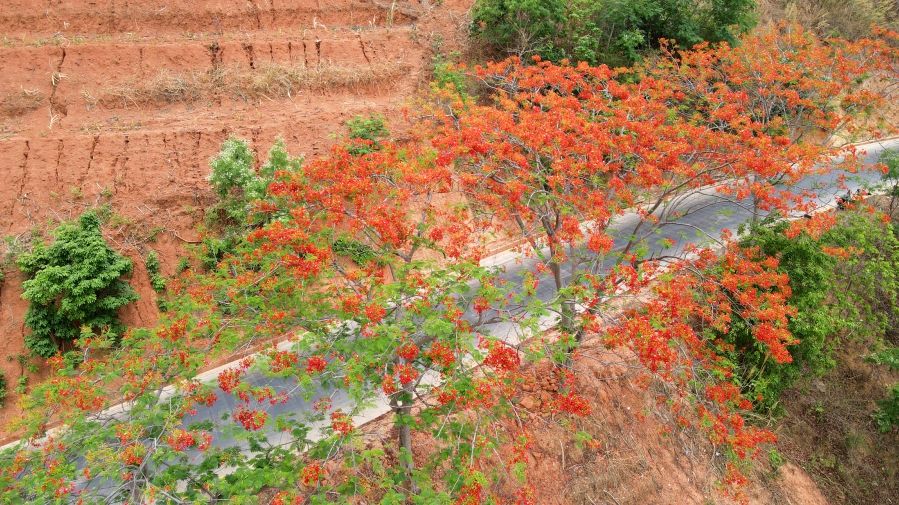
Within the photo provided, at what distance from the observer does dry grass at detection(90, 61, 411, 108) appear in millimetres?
15398

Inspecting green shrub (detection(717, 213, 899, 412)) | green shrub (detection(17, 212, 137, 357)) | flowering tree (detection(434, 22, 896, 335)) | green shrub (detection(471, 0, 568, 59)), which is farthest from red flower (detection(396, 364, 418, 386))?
green shrub (detection(471, 0, 568, 59))

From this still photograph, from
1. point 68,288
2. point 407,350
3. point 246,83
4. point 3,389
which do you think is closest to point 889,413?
point 407,350

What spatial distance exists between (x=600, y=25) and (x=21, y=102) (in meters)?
19.2

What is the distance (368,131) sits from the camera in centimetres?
1524

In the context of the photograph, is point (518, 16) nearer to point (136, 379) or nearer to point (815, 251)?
point (815, 251)

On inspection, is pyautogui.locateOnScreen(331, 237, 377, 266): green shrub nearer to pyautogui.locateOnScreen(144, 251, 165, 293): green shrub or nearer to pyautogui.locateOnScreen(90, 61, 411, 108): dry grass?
pyautogui.locateOnScreen(144, 251, 165, 293): green shrub

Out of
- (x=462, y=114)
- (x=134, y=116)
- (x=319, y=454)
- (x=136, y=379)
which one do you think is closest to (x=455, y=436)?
(x=319, y=454)

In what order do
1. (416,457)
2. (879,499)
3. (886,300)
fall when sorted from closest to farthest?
(416,457) < (879,499) < (886,300)

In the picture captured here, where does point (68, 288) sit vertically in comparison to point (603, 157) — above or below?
below

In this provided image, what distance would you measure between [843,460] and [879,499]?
1.03 m

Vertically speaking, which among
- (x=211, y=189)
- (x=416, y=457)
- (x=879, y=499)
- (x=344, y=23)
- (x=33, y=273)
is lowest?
(x=879, y=499)

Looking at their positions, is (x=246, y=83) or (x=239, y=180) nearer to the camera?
(x=239, y=180)

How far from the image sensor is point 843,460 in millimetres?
12289

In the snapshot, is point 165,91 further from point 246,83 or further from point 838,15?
point 838,15
